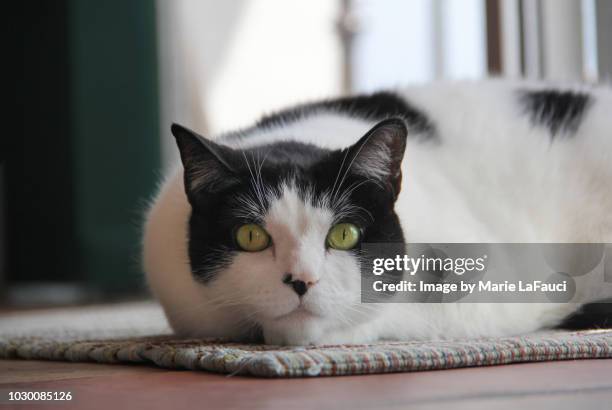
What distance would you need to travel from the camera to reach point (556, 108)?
1.66 metres

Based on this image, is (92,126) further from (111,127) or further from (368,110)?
(368,110)

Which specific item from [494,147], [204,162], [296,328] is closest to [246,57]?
[494,147]

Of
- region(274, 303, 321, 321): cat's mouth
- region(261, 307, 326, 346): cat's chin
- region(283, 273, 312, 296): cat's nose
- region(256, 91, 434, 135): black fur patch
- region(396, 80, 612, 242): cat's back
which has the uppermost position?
region(256, 91, 434, 135): black fur patch

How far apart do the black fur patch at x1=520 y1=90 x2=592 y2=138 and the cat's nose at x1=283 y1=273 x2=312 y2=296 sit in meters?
0.76

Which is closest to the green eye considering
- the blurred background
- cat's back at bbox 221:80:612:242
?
cat's back at bbox 221:80:612:242

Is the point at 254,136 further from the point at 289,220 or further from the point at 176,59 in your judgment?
the point at 176,59

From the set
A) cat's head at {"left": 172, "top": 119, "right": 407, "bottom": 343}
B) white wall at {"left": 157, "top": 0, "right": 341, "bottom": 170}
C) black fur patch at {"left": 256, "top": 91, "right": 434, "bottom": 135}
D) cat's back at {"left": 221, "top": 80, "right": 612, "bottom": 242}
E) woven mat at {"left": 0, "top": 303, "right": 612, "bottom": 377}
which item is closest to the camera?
woven mat at {"left": 0, "top": 303, "right": 612, "bottom": 377}

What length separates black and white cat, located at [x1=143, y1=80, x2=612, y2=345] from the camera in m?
1.16

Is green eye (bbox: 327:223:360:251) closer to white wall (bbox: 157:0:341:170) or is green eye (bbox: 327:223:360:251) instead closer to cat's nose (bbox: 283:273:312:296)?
cat's nose (bbox: 283:273:312:296)

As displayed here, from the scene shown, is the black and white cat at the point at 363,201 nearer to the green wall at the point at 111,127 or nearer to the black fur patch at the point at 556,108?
the black fur patch at the point at 556,108

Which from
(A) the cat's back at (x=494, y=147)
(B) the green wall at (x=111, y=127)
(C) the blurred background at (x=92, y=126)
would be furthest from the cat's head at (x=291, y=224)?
(B) the green wall at (x=111, y=127)

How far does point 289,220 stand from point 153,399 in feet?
1.12

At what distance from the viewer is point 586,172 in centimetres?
159

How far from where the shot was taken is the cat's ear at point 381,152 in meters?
1.19
